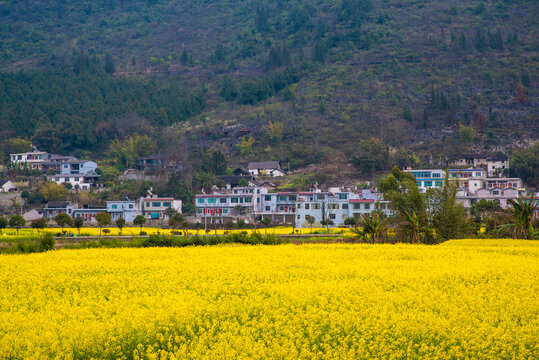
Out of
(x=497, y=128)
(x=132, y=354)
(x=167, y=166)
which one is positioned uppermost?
(x=497, y=128)

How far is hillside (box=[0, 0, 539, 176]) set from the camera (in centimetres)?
10406

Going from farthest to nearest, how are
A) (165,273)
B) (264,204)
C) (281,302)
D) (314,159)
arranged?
(314,159)
(264,204)
(165,273)
(281,302)

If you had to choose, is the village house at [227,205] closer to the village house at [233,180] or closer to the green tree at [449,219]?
the village house at [233,180]

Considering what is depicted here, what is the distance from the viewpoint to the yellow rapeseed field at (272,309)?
14242 mm

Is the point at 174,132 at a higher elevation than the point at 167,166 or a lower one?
higher

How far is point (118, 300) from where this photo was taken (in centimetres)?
1878

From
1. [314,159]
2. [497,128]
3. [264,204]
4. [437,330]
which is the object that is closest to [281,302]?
[437,330]

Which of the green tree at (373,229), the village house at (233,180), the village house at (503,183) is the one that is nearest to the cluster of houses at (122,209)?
the village house at (233,180)

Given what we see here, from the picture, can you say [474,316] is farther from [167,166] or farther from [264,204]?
[167,166]

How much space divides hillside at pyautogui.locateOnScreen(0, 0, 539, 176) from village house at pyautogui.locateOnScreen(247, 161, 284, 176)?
4803mm

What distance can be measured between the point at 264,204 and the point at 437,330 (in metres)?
60.6

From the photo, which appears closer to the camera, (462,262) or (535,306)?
(535,306)

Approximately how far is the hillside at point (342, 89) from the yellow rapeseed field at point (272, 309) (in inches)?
2614

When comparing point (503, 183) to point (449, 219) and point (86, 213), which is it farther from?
point (86, 213)
